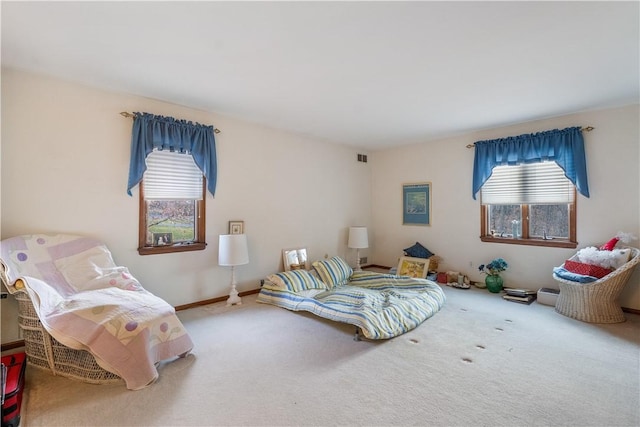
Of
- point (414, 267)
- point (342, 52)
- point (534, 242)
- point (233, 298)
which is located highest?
point (342, 52)

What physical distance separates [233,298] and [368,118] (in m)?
2.93

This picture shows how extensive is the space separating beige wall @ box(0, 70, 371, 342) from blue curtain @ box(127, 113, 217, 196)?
12 cm

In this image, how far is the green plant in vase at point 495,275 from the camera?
4199mm

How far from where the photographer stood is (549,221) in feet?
13.4

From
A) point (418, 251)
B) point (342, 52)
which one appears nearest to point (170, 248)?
point (342, 52)

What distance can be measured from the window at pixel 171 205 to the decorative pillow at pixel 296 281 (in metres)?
1.04

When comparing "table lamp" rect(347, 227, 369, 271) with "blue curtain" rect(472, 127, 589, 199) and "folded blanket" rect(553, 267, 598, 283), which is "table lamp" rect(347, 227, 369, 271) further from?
"folded blanket" rect(553, 267, 598, 283)

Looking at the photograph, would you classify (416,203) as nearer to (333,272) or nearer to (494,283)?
(494,283)

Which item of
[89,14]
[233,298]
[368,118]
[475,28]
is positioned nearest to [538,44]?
[475,28]

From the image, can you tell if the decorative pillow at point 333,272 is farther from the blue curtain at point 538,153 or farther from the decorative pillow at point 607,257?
the decorative pillow at point 607,257

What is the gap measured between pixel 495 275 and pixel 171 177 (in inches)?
178

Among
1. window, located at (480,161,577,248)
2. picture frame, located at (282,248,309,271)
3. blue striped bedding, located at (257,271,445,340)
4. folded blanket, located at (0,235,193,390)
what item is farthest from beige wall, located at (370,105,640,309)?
folded blanket, located at (0,235,193,390)

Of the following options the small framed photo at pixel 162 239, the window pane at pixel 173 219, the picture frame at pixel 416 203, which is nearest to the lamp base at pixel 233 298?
the window pane at pixel 173 219

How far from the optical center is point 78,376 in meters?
2.06
